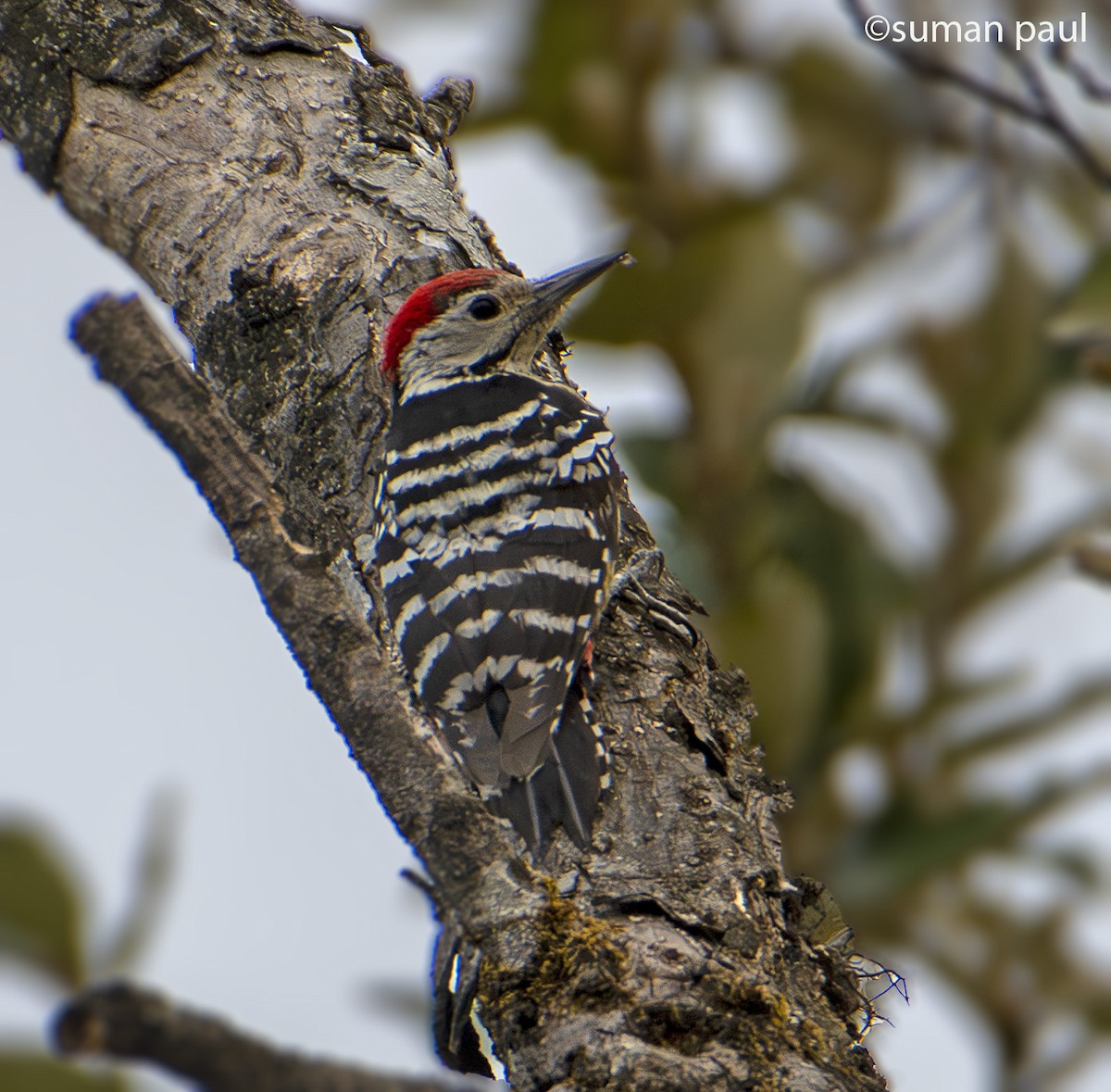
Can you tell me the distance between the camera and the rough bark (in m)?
1.58

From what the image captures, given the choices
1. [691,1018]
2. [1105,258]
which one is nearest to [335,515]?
[691,1018]

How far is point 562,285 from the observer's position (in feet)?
11.4

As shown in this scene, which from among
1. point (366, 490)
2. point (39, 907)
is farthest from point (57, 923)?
point (366, 490)

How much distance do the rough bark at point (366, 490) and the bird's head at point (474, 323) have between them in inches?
2.4

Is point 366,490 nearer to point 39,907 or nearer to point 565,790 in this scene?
point 565,790

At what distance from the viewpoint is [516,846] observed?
2162 millimetres

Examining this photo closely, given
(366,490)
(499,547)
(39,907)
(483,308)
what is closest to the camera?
(366,490)

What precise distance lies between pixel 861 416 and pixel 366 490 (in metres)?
2.42

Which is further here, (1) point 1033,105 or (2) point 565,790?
(1) point 1033,105

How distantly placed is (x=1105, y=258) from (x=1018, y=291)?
4.80ft

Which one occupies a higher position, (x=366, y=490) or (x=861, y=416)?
(x=861, y=416)

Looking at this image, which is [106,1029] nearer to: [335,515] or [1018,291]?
[335,515]

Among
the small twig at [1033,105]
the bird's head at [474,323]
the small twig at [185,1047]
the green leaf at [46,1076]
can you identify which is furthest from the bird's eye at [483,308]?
the small twig at [185,1047]

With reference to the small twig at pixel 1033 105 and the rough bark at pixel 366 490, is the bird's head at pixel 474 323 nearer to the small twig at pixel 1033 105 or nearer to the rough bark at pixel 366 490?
the rough bark at pixel 366 490
